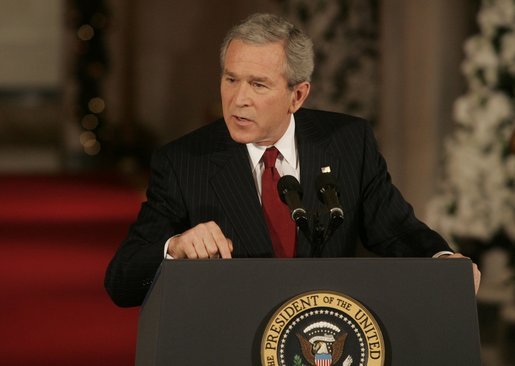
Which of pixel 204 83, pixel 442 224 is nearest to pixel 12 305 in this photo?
pixel 442 224

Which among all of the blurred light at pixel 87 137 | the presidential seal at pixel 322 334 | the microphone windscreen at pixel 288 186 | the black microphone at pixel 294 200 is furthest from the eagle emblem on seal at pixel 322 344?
the blurred light at pixel 87 137

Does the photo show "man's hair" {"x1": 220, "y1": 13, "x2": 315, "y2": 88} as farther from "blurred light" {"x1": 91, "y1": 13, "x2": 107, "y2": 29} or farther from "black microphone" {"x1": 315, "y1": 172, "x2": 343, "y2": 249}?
"blurred light" {"x1": 91, "y1": 13, "x2": 107, "y2": 29}

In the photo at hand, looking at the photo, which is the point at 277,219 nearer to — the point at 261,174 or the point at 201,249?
the point at 261,174

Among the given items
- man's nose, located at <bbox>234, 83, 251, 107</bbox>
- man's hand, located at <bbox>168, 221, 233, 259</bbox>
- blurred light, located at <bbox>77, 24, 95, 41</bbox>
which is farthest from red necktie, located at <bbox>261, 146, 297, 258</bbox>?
blurred light, located at <bbox>77, 24, 95, 41</bbox>

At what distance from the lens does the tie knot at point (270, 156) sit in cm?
332

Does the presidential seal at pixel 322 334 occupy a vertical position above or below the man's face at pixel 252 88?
below

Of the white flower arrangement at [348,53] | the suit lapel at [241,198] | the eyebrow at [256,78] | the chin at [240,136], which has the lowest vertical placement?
the suit lapel at [241,198]

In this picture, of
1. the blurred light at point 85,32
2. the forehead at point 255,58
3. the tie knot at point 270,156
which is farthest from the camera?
the blurred light at point 85,32

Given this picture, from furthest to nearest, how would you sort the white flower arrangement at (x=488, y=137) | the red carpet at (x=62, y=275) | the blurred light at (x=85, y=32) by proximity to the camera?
the blurred light at (x=85, y=32) < the white flower arrangement at (x=488, y=137) < the red carpet at (x=62, y=275)

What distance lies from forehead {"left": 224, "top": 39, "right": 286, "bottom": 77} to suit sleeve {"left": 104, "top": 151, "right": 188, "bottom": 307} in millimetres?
379

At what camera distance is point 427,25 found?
836cm

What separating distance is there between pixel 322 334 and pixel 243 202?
641 mm

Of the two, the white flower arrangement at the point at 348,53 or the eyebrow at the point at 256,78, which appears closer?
the eyebrow at the point at 256,78

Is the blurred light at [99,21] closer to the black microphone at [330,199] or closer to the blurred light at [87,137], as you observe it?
the blurred light at [87,137]
